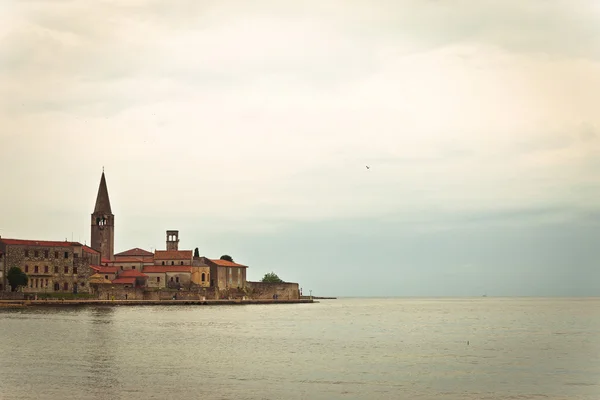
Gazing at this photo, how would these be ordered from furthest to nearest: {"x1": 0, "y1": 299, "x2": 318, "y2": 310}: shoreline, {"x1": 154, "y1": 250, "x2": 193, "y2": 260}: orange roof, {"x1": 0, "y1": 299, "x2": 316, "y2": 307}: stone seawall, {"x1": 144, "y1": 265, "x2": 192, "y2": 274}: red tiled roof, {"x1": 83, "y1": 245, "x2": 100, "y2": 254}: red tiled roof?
{"x1": 83, "y1": 245, "x2": 100, "y2": 254}: red tiled roof
{"x1": 154, "y1": 250, "x2": 193, "y2": 260}: orange roof
{"x1": 144, "y1": 265, "x2": 192, "y2": 274}: red tiled roof
{"x1": 0, "y1": 299, "x2": 316, "y2": 307}: stone seawall
{"x1": 0, "y1": 299, "x2": 318, "y2": 310}: shoreline

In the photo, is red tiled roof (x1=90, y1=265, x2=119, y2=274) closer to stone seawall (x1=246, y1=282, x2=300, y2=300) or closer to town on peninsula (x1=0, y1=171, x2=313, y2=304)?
town on peninsula (x1=0, y1=171, x2=313, y2=304)

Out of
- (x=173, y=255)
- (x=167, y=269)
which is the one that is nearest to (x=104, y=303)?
(x=167, y=269)

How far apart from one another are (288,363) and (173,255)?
8072cm

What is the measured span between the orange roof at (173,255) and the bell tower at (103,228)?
40.7ft

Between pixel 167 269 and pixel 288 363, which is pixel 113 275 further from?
pixel 288 363

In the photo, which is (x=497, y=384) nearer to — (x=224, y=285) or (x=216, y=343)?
(x=216, y=343)

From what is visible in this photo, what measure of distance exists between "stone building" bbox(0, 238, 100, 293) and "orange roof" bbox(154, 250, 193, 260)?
42.8 ft

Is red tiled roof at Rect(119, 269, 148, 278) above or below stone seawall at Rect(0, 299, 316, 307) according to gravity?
above

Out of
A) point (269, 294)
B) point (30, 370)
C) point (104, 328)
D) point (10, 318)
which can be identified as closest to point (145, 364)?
Answer: point (30, 370)

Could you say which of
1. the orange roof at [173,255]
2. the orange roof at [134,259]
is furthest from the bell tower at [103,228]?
the orange roof at [173,255]

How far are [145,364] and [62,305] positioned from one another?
223 ft

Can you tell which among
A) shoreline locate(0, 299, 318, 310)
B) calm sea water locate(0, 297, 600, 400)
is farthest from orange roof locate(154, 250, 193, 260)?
calm sea water locate(0, 297, 600, 400)

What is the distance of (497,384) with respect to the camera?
32531 millimetres

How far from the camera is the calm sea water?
1180 inches
